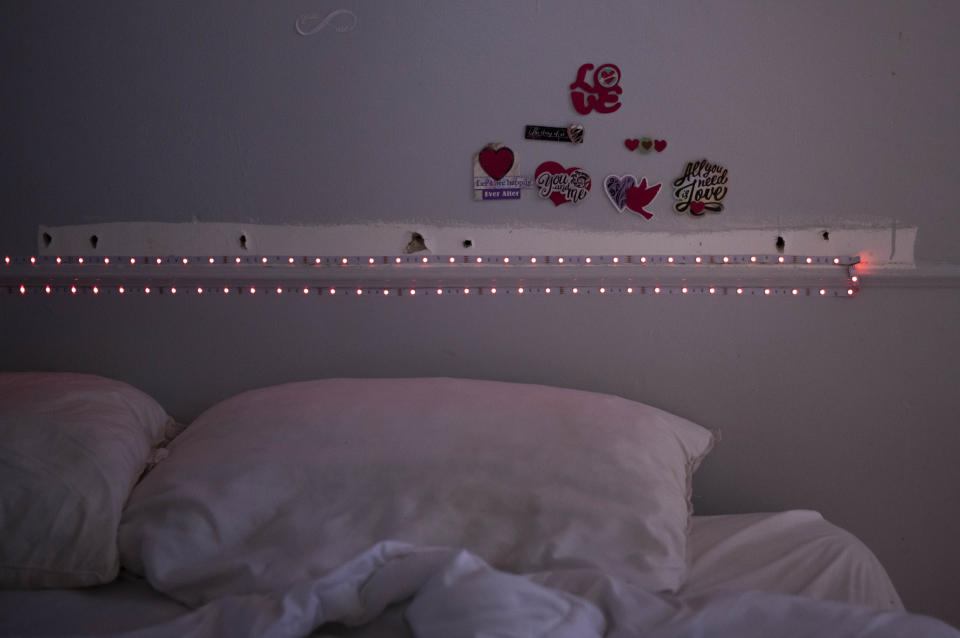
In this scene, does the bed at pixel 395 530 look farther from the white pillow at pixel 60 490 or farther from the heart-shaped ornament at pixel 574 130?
the heart-shaped ornament at pixel 574 130

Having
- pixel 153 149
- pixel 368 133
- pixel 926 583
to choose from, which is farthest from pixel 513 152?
pixel 926 583

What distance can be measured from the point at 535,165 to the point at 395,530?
0.85 m

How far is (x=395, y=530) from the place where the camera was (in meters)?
1.20

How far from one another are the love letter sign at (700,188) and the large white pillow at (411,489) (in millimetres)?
476

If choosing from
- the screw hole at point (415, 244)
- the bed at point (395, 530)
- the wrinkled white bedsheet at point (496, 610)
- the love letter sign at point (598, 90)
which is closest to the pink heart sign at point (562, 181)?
the love letter sign at point (598, 90)

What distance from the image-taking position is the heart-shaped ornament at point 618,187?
5.45 feet

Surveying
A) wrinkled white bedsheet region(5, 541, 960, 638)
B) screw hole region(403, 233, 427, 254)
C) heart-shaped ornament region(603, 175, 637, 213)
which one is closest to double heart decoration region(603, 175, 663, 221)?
heart-shaped ornament region(603, 175, 637, 213)

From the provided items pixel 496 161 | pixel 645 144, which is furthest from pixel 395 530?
pixel 645 144

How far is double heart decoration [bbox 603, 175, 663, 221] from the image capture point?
1.66 meters

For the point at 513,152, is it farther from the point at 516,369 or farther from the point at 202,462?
the point at 202,462

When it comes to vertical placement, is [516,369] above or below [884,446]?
above

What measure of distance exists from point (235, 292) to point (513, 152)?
700mm

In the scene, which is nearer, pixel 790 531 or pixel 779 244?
pixel 790 531

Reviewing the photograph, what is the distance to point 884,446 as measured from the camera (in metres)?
1.66
